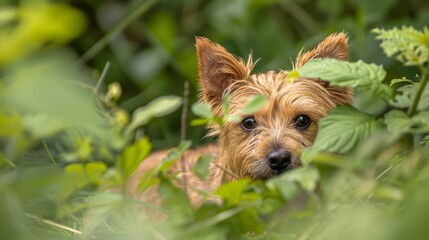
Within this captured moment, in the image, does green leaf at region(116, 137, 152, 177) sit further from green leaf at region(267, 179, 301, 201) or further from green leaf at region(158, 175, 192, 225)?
Answer: green leaf at region(267, 179, 301, 201)

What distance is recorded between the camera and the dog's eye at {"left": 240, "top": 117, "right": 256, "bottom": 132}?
13.7ft

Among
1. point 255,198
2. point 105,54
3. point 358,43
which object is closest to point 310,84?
point 358,43

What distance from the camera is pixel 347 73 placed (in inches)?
109

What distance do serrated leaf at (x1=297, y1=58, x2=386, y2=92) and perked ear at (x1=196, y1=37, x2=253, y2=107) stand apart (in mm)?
1353

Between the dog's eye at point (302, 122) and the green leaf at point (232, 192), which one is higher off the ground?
the green leaf at point (232, 192)

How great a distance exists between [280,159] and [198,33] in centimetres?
350

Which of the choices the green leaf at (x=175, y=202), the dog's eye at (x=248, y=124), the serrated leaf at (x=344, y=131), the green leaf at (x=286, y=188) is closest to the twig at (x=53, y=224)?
the green leaf at (x=175, y=202)

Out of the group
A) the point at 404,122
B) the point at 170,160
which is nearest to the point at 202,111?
the point at 170,160

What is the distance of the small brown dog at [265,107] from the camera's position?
12.9 ft

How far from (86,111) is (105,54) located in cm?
545

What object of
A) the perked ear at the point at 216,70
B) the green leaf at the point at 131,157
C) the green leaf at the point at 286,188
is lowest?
the perked ear at the point at 216,70

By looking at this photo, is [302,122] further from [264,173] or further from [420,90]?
[420,90]

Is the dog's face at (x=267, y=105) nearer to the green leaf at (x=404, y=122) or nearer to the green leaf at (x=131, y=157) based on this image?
the green leaf at (x=404, y=122)

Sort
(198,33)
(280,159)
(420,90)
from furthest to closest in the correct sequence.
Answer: (198,33), (280,159), (420,90)
